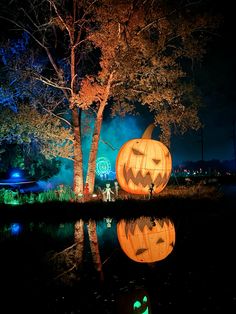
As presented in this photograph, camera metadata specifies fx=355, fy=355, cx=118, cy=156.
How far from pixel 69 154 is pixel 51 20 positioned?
6.02m

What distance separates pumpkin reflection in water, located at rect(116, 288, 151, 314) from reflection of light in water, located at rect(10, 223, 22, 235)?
5.79 meters

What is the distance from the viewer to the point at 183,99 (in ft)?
56.6

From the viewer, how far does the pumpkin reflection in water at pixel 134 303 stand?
4695mm

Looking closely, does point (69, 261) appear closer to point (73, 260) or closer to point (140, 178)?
point (73, 260)

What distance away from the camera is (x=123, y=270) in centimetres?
632

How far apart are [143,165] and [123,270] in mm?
9520

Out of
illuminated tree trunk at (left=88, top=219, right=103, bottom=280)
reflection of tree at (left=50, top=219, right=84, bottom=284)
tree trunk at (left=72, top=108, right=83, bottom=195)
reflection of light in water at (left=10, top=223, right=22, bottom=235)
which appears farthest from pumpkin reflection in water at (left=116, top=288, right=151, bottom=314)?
tree trunk at (left=72, top=108, right=83, bottom=195)

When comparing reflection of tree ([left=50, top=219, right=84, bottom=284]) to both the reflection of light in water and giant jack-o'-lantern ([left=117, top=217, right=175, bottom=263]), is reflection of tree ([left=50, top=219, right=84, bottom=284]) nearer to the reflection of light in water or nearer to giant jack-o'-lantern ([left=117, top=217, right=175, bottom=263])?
giant jack-o'-lantern ([left=117, top=217, right=175, bottom=263])

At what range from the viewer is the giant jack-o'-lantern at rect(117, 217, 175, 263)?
7.27 meters

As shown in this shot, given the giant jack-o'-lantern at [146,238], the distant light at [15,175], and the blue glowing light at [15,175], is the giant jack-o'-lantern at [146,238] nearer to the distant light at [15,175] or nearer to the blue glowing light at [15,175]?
the blue glowing light at [15,175]

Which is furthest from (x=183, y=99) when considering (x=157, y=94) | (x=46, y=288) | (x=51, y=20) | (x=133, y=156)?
(x=46, y=288)

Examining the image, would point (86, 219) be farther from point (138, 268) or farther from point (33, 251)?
point (138, 268)

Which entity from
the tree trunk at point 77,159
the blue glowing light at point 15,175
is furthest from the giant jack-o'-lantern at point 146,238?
the blue glowing light at point 15,175

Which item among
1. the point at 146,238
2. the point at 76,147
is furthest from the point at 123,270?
the point at 76,147
